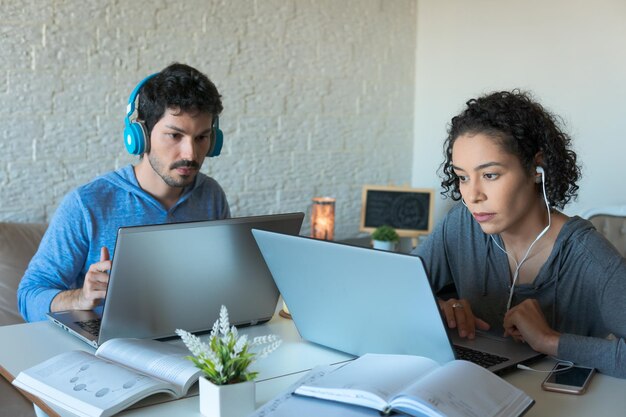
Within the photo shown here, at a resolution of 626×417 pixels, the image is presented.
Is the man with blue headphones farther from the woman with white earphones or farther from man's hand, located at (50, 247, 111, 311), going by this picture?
the woman with white earphones

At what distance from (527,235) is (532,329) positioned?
1.05 ft

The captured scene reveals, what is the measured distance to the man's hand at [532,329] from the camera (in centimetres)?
143

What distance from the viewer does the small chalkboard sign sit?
3779mm

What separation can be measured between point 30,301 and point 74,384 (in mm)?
694

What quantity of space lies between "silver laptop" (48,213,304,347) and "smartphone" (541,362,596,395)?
0.63m

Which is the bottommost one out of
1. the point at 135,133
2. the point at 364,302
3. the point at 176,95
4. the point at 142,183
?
the point at 364,302

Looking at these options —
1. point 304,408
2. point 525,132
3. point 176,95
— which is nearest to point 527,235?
point 525,132

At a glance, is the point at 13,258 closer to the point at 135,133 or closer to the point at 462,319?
the point at 135,133

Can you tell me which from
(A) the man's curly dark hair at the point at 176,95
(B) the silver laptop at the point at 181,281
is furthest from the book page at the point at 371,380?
(A) the man's curly dark hair at the point at 176,95

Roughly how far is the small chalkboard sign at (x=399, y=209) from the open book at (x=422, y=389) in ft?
8.46

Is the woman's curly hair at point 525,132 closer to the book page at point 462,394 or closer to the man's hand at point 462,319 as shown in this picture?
the man's hand at point 462,319

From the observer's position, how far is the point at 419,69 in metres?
4.27

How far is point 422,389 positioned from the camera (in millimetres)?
Answer: 1062

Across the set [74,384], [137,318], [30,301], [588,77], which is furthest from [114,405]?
[588,77]
